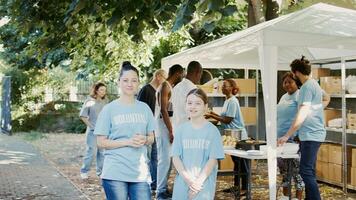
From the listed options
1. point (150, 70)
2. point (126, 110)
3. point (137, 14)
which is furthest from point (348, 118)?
point (150, 70)

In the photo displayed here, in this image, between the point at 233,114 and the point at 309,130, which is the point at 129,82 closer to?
the point at 309,130

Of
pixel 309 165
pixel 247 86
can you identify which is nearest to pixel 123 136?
pixel 309 165

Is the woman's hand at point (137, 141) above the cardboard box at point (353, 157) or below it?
above

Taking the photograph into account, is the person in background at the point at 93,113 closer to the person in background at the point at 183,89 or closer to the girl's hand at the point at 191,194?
the person in background at the point at 183,89

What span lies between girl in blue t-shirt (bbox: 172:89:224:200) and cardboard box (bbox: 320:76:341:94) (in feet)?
17.7

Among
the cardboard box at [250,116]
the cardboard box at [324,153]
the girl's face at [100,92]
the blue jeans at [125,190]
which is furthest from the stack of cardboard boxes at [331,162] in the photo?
the blue jeans at [125,190]

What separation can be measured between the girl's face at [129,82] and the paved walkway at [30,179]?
14.1 ft

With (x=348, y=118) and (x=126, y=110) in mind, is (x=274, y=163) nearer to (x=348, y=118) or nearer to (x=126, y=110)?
(x=126, y=110)

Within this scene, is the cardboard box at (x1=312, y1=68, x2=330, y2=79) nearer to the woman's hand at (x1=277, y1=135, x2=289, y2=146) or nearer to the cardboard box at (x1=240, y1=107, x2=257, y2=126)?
the cardboard box at (x1=240, y1=107, x2=257, y2=126)

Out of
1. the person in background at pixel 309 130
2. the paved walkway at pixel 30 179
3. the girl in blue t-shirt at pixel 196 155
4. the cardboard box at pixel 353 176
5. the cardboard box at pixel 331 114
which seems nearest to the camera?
the girl in blue t-shirt at pixel 196 155

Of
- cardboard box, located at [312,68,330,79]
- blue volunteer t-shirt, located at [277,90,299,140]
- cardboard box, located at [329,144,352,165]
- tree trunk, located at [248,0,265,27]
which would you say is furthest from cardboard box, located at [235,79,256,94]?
blue volunteer t-shirt, located at [277,90,299,140]

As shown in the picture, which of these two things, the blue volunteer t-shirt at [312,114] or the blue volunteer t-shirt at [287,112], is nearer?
the blue volunteer t-shirt at [312,114]

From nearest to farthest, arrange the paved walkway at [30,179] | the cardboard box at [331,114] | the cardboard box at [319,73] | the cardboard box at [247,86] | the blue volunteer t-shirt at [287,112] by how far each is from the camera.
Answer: the blue volunteer t-shirt at [287,112] → the paved walkway at [30,179] → the cardboard box at [331,114] → the cardboard box at [319,73] → the cardboard box at [247,86]

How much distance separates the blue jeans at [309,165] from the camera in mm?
6680
